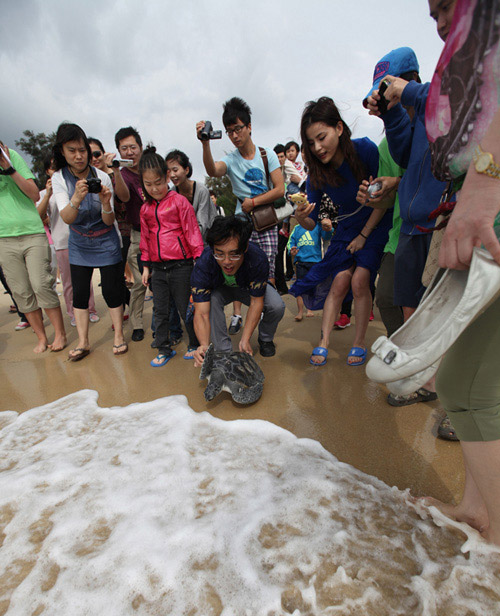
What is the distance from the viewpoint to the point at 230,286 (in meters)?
2.74

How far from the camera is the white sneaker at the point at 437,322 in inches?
30.5

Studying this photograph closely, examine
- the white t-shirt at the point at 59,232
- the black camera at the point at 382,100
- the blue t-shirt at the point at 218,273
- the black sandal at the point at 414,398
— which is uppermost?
the black camera at the point at 382,100

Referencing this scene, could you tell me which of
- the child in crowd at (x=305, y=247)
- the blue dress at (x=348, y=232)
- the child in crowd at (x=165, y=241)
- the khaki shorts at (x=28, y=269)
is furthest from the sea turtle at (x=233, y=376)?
the khaki shorts at (x=28, y=269)

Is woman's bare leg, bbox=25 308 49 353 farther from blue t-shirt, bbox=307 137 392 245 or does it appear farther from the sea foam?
blue t-shirt, bbox=307 137 392 245

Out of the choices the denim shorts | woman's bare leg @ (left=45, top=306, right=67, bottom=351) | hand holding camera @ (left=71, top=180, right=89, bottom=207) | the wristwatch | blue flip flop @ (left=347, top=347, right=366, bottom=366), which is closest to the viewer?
the wristwatch

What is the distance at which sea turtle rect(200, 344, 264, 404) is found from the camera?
2135 millimetres

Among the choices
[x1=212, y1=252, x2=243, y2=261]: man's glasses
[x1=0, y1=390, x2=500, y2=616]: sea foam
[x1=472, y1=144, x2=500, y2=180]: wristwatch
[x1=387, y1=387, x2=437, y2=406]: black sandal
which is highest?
[x1=472, y1=144, x2=500, y2=180]: wristwatch

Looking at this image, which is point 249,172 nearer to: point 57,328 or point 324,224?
point 324,224

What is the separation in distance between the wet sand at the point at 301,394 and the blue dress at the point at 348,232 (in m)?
0.63

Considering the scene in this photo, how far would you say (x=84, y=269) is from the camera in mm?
3072

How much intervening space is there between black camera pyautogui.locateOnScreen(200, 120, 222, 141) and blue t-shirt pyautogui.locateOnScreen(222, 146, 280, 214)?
243mm

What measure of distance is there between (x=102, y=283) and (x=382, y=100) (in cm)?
262

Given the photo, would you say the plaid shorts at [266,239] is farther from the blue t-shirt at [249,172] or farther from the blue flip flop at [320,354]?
the blue flip flop at [320,354]

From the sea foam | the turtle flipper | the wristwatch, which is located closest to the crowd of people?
the wristwatch
